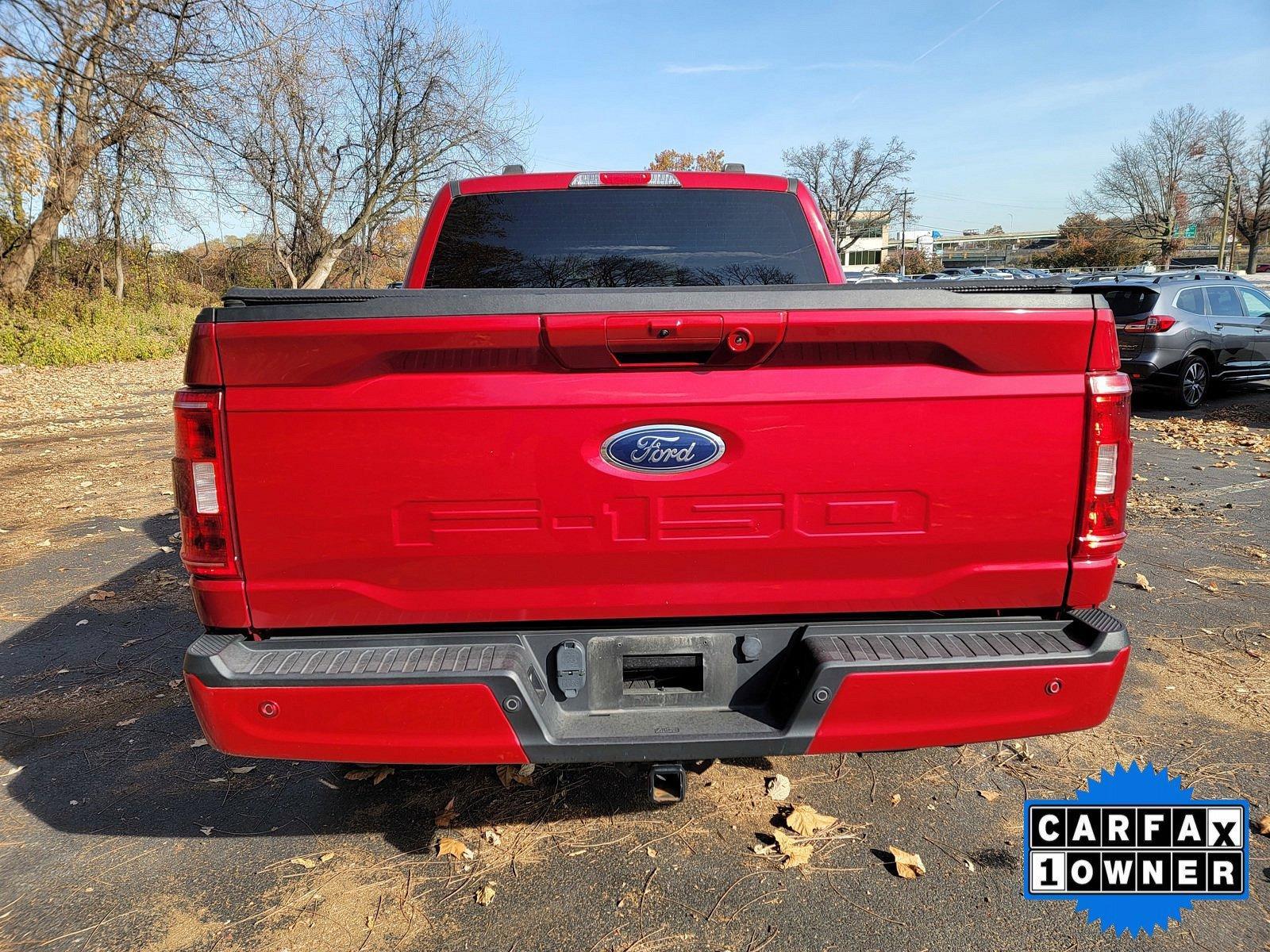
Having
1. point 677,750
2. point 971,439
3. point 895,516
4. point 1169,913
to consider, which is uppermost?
point 971,439

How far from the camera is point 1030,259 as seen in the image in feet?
261

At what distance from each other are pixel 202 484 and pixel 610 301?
1.15 metres

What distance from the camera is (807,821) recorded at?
2.88 metres

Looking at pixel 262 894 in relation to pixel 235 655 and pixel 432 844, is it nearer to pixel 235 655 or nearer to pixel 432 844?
pixel 432 844

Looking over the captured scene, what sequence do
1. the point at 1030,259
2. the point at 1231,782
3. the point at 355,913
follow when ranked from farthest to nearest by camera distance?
1. the point at 1030,259
2. the point at 1231,782
3. the point at 355,913

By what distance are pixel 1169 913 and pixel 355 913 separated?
7.86 feet

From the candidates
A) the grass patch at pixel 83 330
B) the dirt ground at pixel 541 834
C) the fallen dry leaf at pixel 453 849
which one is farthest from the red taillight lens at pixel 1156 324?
the grass patch at pixel 83 330

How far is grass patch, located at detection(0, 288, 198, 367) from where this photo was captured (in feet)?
56.2

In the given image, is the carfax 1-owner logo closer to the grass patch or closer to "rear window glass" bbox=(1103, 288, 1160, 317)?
"rear window glass" bbox=(1103, 288, 1160, 317)

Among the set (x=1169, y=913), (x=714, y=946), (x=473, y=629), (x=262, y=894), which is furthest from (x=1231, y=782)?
(x=262, y=894)

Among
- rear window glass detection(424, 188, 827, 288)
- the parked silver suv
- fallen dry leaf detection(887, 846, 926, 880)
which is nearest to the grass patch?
rear window glass detection(424, 188, 827, 288)

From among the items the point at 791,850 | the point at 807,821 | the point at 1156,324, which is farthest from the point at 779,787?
the point at 1156,324

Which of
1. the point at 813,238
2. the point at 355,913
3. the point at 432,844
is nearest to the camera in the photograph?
the point at 355,913

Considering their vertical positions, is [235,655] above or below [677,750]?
above
